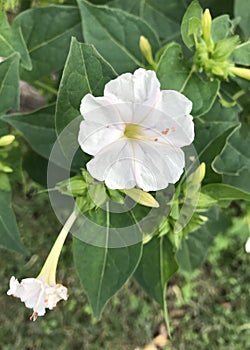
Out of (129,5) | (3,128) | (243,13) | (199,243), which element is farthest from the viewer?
(199,243)

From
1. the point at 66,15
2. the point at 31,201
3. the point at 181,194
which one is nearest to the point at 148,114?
the point at 181,194

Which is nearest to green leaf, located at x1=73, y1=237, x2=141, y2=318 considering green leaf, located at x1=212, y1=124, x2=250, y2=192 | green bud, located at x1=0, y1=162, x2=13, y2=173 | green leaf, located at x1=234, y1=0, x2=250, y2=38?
green bud, located at x1=0, y1=162, x2=13, y2=173

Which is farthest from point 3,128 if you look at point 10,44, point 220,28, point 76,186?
A: point 220,28

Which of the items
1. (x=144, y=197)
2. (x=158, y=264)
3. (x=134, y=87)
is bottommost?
(x=158, y=264)

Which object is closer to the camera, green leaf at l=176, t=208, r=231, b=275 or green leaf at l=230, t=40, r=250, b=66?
green leaf at l=230, t=40, r=250, b=66

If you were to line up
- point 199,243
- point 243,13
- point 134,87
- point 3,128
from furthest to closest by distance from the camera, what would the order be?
point 199,243 → point 243,13 → point 3,128 → point 134,87

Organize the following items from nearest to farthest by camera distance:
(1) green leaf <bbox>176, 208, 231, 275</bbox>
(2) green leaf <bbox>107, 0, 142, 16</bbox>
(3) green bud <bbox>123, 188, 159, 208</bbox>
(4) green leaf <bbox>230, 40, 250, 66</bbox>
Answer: (3) green bud <bbox>123, 188, 159, 208</bbox> < (4) green leaf <bbox>230, 40, 250, 66</bbox> < (2) green leaf <bbox>107, 0, 142, 16</bbox> < (1) green leaf <bbox>176, 208, 231, 275</bbox>

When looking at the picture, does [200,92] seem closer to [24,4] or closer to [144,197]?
[144,197]

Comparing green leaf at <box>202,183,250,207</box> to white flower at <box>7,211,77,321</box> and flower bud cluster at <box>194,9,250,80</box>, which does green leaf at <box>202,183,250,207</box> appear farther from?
white flower at <box>7,211,77,321</box>
